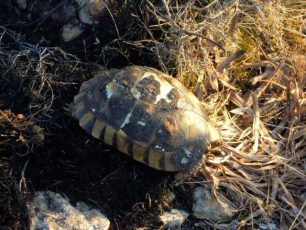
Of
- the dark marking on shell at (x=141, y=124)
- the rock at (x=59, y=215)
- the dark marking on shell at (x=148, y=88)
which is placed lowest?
the rock at (x=59, y=215)

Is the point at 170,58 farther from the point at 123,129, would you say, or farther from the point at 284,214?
the point at 284,214

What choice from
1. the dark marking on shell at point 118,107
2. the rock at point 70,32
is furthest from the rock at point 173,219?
the rock at point 70,32

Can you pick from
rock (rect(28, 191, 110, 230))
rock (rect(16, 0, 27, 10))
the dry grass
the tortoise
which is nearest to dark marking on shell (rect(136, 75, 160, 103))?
the tortoise

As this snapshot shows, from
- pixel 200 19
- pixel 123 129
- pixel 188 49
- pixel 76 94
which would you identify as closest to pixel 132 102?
pixel 123 129

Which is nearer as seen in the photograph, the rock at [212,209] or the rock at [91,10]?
the rock at [212,209]

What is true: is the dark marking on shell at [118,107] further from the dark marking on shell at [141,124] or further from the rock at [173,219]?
the rock at [173,219]

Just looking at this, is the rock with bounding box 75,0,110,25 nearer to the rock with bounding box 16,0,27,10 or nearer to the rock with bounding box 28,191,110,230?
the rock with bounding box 16,0,27,10
